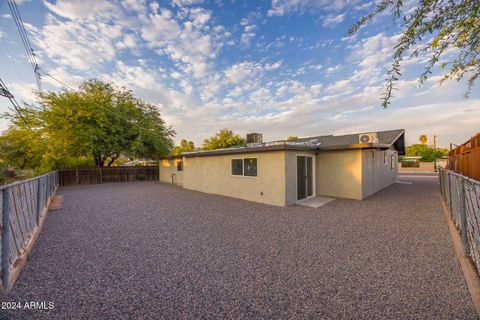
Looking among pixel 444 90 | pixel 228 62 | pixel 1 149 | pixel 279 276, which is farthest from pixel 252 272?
pixel 1 149

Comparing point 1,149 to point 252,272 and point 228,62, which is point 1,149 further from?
point 252,272

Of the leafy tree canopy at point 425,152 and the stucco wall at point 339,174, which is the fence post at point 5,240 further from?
the leafy tree canopy at point 425,152

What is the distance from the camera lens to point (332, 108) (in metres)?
12.6

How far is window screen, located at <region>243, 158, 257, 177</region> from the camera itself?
8312 mm

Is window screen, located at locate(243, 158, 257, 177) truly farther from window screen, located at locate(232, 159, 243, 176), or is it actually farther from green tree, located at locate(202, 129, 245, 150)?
green tree, located at locate(202, 129, 245, 150)

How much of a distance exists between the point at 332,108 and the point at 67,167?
73.1 feet

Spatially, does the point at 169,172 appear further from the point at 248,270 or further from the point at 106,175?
the point at 248,270

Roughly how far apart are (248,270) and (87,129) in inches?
700

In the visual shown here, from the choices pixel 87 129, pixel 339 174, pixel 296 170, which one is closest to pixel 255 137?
pixel 296 170

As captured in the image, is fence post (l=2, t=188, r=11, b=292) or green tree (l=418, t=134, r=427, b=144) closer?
fence post (l=2, t=188, r=11, b=292)

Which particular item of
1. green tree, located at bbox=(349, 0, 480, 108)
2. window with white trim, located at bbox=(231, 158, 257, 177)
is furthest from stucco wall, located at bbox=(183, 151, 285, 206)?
green tree, located at bbox=(349, 0, 480, 108)

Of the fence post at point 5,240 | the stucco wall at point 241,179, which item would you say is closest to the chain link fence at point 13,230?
the fence post at point 5,240

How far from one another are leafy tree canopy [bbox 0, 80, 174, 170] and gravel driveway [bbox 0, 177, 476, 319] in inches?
482

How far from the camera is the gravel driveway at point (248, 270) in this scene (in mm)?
2174
